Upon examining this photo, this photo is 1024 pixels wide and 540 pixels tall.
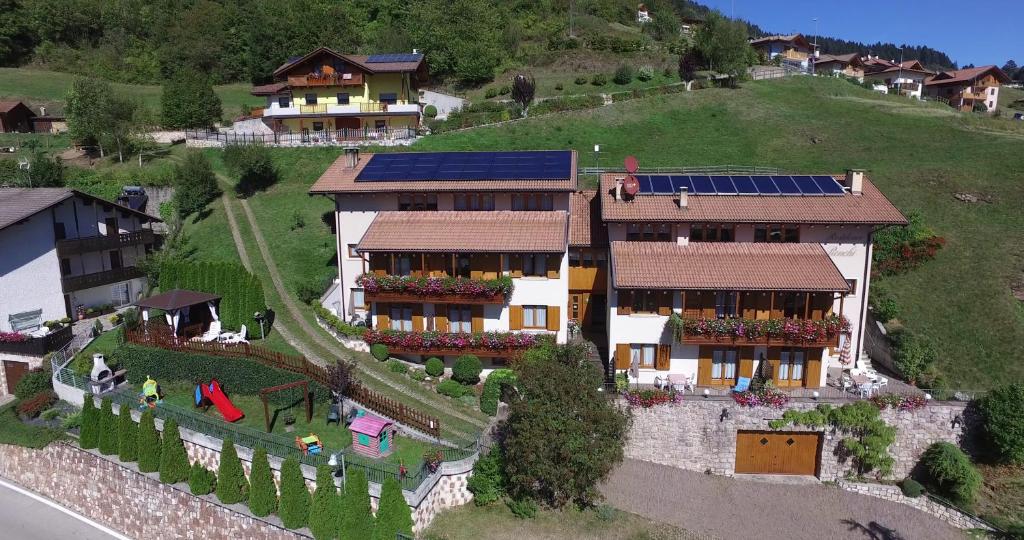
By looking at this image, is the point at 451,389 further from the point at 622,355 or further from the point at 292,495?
the point at 292,495

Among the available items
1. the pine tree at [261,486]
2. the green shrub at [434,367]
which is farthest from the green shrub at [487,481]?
the pine tree at [261,486]

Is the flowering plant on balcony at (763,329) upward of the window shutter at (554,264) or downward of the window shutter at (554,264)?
downward

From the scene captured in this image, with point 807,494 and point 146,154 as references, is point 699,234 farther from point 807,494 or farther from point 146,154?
point 146,154

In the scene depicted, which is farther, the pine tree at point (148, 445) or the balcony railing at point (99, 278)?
the balcony railing at point (99, 278)

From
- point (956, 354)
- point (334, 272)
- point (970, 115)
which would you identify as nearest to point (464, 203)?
point (334, 272)

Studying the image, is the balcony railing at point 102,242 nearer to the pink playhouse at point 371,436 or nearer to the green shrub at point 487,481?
the pink playhouse at point 371,436

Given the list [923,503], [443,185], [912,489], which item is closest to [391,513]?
[443,185]
